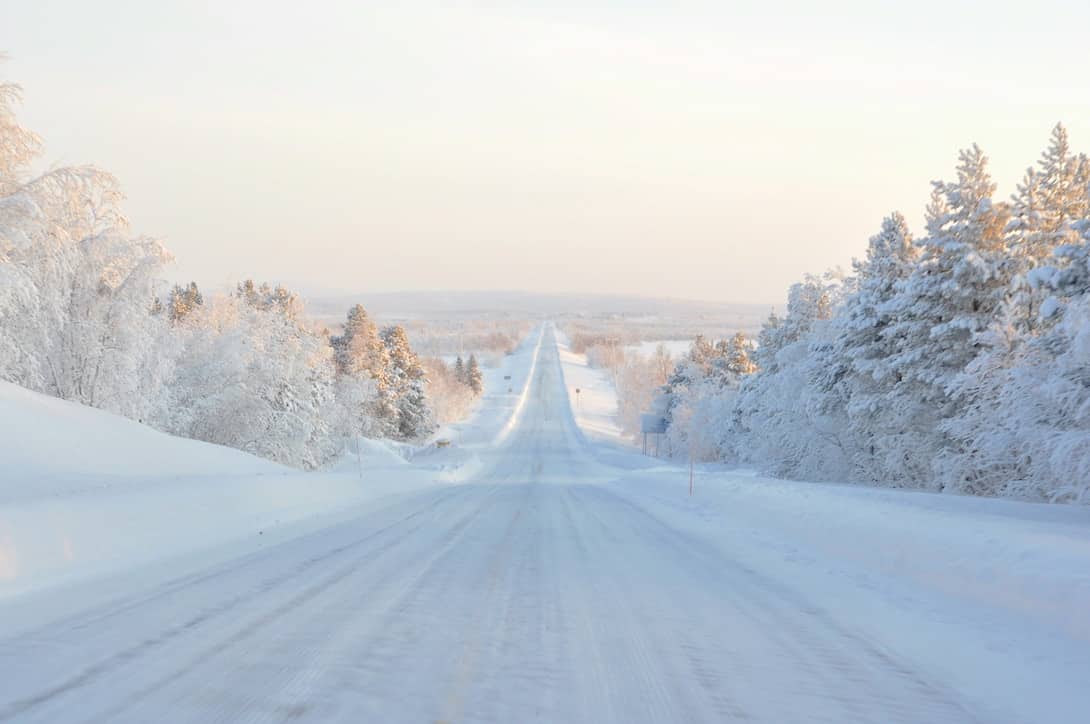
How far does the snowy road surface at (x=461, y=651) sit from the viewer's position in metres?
4.91

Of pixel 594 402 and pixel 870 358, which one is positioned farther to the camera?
pixel 594 402

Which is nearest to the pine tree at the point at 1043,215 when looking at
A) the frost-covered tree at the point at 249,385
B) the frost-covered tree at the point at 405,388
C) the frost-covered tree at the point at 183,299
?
the frost-covered tree at the point at 249,385

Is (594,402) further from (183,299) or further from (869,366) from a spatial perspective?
(869,366)

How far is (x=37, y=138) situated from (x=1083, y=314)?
26.4 meters

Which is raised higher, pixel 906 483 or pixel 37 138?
pixel 37 138

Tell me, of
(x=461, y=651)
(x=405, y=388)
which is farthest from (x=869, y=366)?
(x=405, y=388)

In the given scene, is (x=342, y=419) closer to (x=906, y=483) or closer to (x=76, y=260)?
(x=76, y=260)

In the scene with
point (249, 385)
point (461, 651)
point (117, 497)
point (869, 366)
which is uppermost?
point (869, 366)

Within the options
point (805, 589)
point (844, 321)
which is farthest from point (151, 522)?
point (844, 321)

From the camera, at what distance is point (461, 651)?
6070mm

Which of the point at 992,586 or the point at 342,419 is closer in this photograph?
the point at 992,586

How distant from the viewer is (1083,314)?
1717 centimetres

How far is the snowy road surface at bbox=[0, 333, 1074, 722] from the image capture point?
4.91 metres

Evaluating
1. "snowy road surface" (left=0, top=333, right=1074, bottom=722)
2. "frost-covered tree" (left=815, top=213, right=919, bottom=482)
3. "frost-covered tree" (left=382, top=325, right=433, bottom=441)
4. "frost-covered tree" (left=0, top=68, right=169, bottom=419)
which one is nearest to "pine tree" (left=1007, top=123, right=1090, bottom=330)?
"frost-covered tree" (left=815, top=213, right=919, bottom=482)
